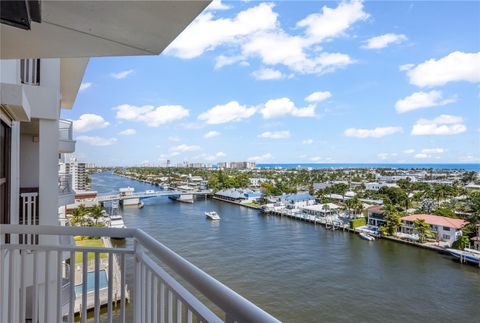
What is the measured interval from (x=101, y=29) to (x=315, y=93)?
46.8 m

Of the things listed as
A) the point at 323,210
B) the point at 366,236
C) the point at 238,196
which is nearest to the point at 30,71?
the point at 366,236

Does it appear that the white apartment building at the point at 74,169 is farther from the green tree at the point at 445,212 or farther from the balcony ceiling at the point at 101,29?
the green tree at the point at 445,212

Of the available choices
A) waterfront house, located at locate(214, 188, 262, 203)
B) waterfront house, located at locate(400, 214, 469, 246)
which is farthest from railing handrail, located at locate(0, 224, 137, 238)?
waterfront house, located at locate(214, 188, 262, 203)

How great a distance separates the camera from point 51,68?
140 inches

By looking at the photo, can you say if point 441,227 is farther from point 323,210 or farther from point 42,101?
point 42,101

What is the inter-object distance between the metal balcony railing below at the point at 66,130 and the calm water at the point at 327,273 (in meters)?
6.95

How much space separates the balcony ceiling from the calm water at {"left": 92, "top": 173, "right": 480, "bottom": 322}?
8.96m

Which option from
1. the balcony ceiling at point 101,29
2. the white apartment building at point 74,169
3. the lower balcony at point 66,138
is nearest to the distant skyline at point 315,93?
the white apartment building at point 74,169

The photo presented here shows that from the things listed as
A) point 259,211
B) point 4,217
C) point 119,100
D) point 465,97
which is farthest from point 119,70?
point 465,97

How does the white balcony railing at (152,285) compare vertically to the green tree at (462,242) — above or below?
above

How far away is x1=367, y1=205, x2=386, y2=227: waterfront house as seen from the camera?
19625 mm

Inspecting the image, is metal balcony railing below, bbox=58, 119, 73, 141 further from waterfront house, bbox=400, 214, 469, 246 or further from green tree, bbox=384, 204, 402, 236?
green tree, bbox=384, 204, 402, 236

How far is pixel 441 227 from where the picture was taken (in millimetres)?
16891

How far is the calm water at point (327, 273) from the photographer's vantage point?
982cm
